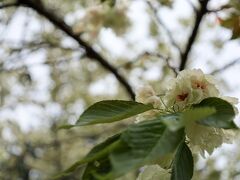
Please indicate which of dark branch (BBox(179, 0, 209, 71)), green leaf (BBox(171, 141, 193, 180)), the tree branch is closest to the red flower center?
green leaf (BBox(171, 141, 193, 180))

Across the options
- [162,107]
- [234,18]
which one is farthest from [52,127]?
[162,107]

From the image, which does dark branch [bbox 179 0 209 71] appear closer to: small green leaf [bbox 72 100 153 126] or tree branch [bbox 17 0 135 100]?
tree branch [bbox 17 0 135 100]

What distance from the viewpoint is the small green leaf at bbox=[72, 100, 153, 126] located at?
2.55ft

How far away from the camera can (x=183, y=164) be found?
2.74 ft

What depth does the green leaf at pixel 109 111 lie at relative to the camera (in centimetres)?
78

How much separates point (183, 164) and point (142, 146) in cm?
22

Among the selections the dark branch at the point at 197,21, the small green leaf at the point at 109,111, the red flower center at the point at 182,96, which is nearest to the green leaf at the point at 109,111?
the small green leaf at the point at 109,111

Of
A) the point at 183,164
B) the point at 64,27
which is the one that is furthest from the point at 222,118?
the point at 64,27

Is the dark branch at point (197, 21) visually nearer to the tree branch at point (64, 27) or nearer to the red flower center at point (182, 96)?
the tree branch at point (64, 27)

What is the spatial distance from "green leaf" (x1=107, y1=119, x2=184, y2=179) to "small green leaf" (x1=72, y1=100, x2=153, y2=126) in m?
0.09

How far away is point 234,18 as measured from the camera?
4.94ft

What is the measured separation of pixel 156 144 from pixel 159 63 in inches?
109

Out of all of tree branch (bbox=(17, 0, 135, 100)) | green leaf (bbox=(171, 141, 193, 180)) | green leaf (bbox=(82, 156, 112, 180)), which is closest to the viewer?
green leaf (bbox=(82, 156, 112, 180))

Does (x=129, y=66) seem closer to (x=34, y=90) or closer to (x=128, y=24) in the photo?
(x=128, y=24)
